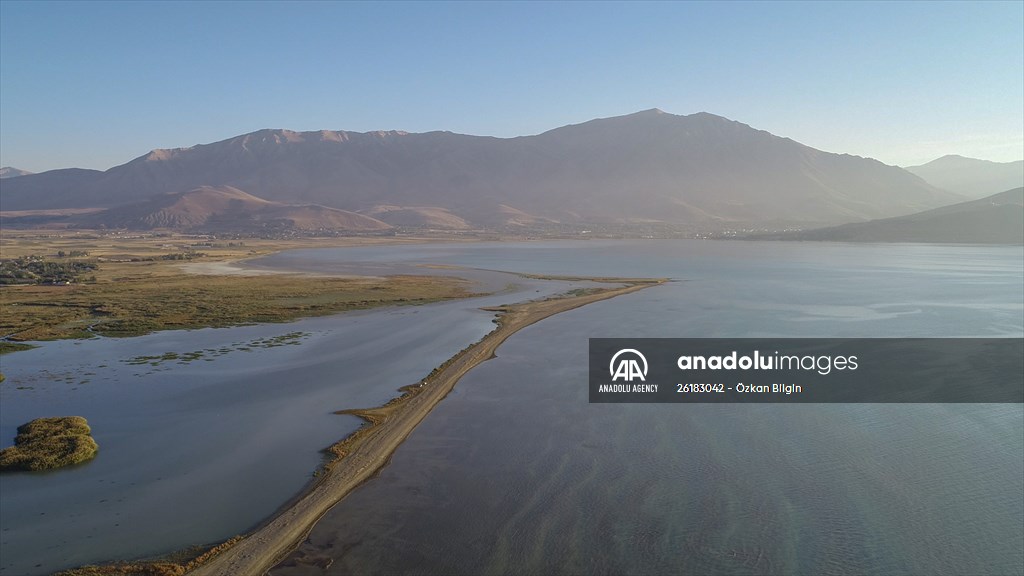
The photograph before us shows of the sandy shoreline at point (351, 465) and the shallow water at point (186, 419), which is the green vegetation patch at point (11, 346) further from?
→ the sandy shoreline at point (351, 465)

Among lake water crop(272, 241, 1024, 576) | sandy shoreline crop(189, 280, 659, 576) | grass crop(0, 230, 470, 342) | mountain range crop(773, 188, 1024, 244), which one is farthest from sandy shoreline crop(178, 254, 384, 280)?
mountain range crop(773, 188, 1024, 244)

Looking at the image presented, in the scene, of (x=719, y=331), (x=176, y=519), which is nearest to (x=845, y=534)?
(x=176, y=519)

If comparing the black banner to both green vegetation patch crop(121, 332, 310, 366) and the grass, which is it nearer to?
green vegetation patch crop(121, 332, 310, 366)

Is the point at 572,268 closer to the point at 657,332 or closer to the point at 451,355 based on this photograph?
the point at 657,332

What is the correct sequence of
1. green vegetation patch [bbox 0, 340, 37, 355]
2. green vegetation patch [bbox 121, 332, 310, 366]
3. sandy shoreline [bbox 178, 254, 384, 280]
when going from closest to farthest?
green vegetation patch [bbox 121, 332, 310, 366] → green vegetation patch [bbox 0, 340, 37, 355] → sandy shoreline [bbox 178, 254, 384, 280]

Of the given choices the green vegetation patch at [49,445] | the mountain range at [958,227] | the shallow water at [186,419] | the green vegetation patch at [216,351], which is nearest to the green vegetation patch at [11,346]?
the shallow water at [186,419]

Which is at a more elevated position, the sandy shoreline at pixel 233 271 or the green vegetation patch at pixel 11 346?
the sandy shoreline at pixel 233 271

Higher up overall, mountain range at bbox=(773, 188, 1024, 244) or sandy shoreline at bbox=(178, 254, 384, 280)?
mountain range at bbox=(773, 188, 1024, 244)
